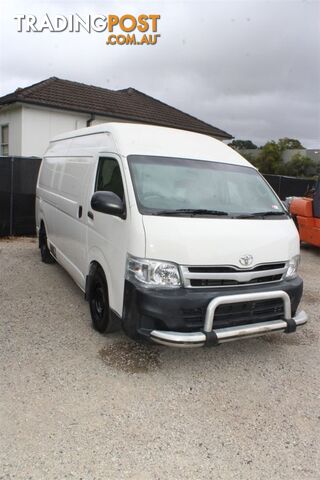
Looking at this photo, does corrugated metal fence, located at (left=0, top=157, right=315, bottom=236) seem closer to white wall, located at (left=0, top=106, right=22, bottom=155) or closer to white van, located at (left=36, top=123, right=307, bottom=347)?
white wall, located at (left=0, top=106, right=22, bottom=155)

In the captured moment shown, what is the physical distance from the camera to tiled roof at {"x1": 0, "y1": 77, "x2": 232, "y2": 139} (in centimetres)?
1332

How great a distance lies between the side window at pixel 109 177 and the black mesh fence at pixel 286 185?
1188 centimetres

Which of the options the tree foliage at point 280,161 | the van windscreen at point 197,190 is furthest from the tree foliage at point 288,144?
the van windscreen at point 197,190

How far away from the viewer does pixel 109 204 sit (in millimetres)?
3490

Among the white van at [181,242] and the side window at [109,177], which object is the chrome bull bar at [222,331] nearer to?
the white van at [181,242]

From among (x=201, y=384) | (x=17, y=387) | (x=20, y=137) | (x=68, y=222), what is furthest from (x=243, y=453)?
(x=20, y=137)

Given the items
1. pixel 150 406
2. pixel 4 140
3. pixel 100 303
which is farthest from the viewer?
pixel 4 140

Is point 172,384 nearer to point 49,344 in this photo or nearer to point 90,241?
point 49,344

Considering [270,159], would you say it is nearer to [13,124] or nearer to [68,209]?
[13,124]

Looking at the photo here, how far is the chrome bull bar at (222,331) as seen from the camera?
3.11 meters

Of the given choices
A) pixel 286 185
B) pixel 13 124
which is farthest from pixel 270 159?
pixel 13 124

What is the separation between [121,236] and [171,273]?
610mm

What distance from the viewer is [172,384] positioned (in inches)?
132

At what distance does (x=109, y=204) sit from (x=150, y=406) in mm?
1699
